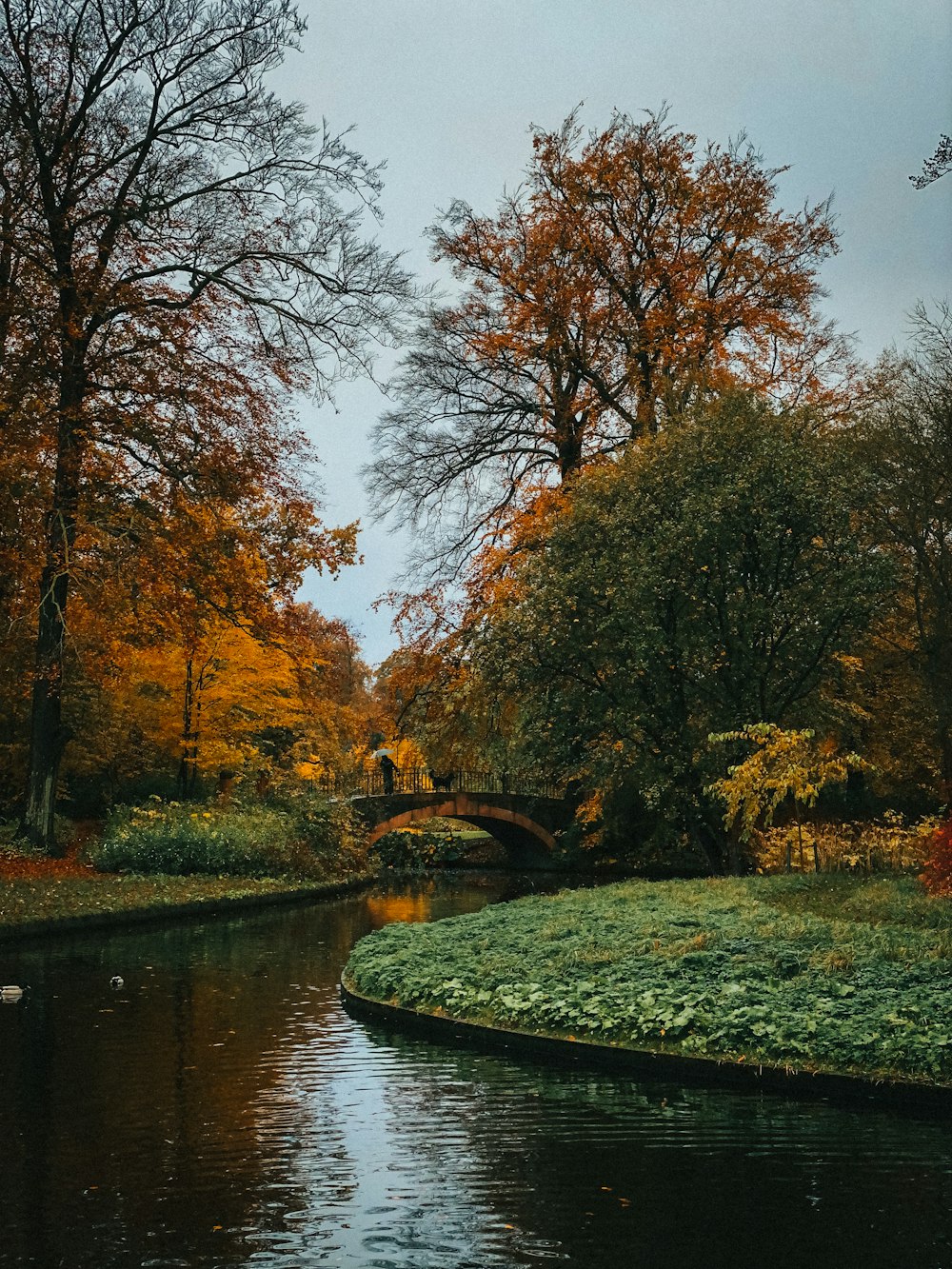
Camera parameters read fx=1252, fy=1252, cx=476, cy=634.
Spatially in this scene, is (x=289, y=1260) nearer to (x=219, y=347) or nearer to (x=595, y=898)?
(x=595, y=898)

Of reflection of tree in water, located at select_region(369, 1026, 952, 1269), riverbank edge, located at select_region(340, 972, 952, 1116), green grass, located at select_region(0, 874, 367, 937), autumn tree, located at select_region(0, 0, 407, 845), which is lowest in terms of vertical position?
reflection of tree in water, located at select_region(369, 1026, 952, 1269)

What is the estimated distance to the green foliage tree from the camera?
63.8 feet

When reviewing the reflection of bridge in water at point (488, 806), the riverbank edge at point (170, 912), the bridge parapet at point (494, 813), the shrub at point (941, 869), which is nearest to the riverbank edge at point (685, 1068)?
the shrub at point (941, 869)

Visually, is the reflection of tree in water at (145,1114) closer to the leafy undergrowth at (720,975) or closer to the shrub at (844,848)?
the leafy undergrowth at (720,975)

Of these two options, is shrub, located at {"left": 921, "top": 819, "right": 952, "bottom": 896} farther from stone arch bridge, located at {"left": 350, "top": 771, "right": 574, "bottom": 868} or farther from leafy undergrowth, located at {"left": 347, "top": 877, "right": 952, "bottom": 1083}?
stone arch bridge, located at {"left": 350, "top": 771, "right": 574, "bottom": 868}

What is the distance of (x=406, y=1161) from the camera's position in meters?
6.77

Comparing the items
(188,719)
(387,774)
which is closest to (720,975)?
(188,719)

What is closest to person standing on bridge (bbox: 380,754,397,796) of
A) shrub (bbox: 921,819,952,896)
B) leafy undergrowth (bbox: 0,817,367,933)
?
leafy undergrowth (bbox: 0,817,367,933)

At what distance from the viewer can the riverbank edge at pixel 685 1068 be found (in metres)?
7.93

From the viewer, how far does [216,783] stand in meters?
33.8

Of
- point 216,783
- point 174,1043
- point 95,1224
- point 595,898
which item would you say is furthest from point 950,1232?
Result: point 216,783

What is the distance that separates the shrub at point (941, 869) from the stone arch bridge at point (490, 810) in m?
19.3

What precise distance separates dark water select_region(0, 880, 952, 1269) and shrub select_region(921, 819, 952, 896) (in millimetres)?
6483

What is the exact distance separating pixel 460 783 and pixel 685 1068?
28435 mm
